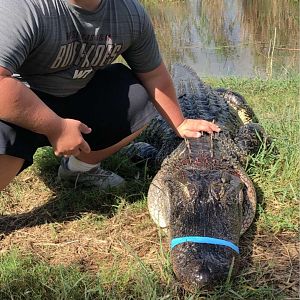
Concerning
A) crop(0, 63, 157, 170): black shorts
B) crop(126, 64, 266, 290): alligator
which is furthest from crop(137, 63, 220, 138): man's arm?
crop(126, 64, 266, 290): alligator

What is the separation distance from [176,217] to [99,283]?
20.3 inches

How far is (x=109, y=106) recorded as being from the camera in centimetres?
280

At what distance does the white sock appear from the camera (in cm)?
303

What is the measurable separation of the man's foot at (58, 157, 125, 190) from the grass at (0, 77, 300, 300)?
6cm

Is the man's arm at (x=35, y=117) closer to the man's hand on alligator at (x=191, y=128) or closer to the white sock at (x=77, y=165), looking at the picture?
the white sock at (x=77, y=165)

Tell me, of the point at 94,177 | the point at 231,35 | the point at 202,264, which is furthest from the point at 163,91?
the point at 231,35

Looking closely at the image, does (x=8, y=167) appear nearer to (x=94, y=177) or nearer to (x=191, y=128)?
(x=94, y=177)

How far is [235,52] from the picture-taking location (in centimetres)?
764

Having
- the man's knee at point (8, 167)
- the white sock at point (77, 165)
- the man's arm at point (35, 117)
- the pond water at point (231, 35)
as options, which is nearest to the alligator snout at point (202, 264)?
the man's arm at point (35, 117)

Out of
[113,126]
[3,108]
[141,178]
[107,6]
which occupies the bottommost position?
[141,178]

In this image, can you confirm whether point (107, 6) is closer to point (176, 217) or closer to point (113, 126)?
point (113, 126)

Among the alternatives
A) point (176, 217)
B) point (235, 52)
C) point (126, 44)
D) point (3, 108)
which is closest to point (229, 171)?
point (176, 217)

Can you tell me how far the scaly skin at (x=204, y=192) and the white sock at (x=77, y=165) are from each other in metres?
0.43

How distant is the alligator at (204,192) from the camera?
2088 mm
